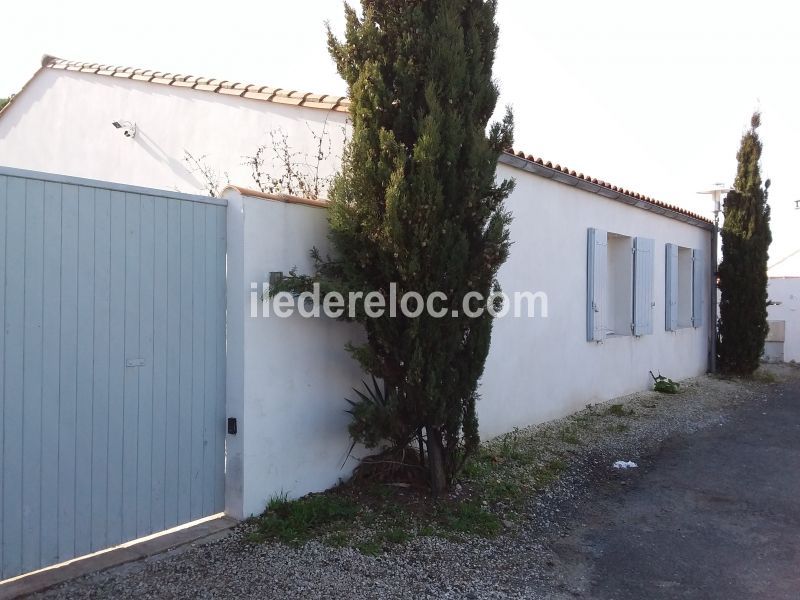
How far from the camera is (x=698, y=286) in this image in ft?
40.4

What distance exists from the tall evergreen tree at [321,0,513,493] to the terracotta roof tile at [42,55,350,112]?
21.7 inches

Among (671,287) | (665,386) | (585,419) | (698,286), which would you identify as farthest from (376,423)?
(698,286)

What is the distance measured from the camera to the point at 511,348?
22.8ft

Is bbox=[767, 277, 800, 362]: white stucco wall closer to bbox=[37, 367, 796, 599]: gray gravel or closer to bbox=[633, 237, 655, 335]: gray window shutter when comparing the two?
bbox=[633, 237, 655, 335]: gray window shutter

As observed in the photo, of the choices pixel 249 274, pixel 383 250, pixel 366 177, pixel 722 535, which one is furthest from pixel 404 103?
pixel 722 535

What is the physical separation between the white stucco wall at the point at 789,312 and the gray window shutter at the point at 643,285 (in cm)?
684

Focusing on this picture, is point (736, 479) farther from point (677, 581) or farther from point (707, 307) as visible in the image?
point (707, 307)

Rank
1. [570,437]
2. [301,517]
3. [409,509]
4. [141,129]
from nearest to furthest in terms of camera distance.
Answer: [301,517] → [409,509] → [570,437] → [141,129]

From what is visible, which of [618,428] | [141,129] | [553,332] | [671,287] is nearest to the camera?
[141,129]

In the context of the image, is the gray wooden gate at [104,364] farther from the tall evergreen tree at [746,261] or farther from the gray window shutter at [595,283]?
the tall evergreen tree at [746,261]

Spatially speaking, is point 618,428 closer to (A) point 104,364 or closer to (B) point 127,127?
(A) point 104,364

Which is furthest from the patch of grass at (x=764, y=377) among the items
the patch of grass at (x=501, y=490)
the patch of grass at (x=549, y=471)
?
the patch of grass at (x=501, y=490)

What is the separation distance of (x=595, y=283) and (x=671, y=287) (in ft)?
10.6

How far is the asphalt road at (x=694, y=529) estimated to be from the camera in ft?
12.1
